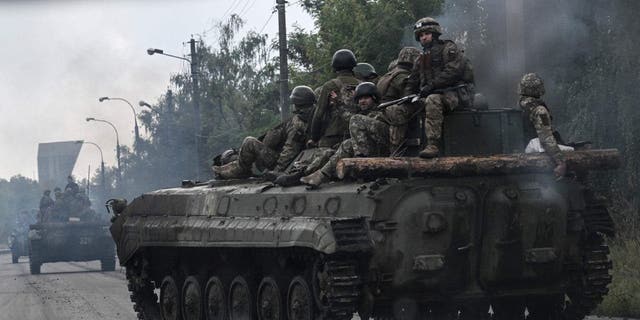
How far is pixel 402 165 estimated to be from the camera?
40.5 ft

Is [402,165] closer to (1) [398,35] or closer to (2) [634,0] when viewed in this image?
(2) [634,0]

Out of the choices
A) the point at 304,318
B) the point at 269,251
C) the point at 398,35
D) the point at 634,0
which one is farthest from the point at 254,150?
the point at 398,35

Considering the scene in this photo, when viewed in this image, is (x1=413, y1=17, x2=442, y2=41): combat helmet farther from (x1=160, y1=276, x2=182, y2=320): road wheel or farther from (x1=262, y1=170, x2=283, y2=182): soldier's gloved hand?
(x1=160, y1=276, x2=182, y2=320): road wheel

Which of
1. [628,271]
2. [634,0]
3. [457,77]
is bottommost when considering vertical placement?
[628,271]

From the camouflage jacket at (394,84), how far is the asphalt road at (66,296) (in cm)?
388

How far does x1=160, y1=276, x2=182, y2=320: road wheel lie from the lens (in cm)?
1681

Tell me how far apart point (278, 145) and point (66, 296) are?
10.1m

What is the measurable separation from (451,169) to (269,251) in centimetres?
243

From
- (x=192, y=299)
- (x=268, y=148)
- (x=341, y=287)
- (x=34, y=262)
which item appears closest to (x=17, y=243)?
(x=34, y=262)

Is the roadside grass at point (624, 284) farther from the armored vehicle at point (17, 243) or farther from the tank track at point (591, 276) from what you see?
the armored vehicle at point (17, 243)

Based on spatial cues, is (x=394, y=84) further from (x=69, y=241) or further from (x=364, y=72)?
(x=69, y=241)

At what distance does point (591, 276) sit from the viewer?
12.9 meters

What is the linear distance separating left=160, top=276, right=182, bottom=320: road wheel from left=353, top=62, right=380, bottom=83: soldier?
356 cm

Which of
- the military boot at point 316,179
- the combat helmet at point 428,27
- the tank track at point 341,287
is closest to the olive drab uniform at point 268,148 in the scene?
the military boot at point 316,179
